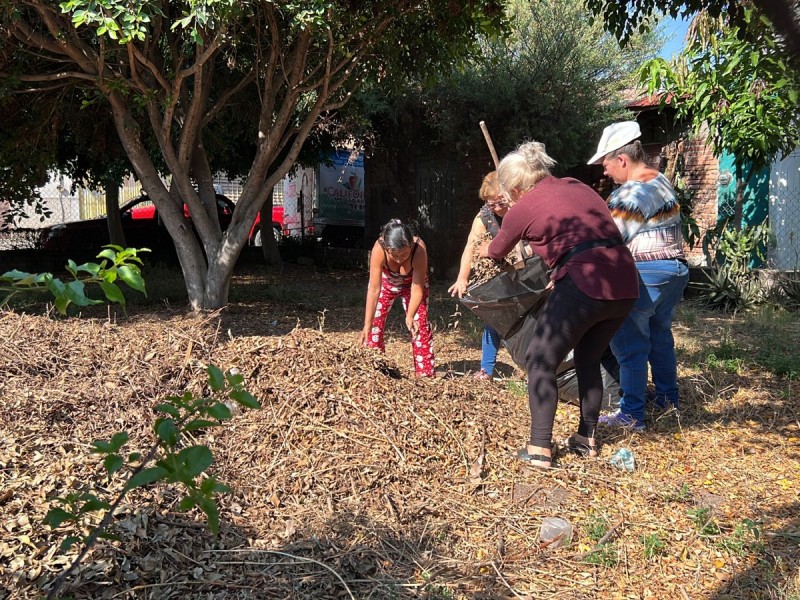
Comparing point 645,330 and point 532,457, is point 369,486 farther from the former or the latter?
point 645,330

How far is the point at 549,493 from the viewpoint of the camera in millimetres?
3932

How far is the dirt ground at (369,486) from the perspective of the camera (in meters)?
3.12

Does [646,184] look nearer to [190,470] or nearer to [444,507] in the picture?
[444,507]

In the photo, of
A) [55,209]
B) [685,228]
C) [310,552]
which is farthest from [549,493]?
[55,209]

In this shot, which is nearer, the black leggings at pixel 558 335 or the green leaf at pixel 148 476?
the green leaf at pixel 148 476

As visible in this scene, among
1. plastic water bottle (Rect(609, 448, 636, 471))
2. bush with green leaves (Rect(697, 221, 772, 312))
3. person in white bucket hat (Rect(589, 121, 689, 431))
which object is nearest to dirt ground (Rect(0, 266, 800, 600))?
plastic water bottle (Rect(609, 448, 636, 471))

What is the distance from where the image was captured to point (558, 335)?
3.95 metres

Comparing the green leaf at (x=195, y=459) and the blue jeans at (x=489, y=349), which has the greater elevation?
the green leaf at (x=195, y=459)

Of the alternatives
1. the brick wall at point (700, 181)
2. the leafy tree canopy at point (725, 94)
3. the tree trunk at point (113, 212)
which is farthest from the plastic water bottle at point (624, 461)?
the tree trunk at point (113, 212)

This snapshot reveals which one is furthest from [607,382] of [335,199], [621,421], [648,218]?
[335,199]

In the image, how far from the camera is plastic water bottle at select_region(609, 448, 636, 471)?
4250 millimetres

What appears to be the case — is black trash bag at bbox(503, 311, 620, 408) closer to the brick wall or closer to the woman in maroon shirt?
the woman in maroon shirt

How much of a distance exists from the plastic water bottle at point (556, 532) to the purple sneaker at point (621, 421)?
1387mm

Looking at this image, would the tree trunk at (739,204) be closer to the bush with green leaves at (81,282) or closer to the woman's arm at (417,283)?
the woman's arm at (417,283)
